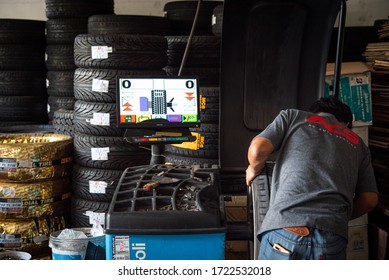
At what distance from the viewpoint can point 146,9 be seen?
641 centimetres

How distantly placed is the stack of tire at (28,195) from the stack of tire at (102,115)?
246mm

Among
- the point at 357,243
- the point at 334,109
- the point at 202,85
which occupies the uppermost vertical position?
the point at 202,85

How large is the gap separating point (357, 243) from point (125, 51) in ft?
7.02

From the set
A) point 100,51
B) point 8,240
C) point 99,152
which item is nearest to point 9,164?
point 8,240

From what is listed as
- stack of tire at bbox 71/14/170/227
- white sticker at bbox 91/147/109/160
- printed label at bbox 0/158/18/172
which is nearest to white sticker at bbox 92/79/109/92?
stack of tire at bbox 71/14/170/227

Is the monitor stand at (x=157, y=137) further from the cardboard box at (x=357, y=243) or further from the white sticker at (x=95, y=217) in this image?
the cardboard box at (x=357, y=243)

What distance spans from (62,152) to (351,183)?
2.16 meters

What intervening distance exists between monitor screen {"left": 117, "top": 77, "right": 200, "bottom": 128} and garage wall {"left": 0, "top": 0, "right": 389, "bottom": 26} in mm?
3198

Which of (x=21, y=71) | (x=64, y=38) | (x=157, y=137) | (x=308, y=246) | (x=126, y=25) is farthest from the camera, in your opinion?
(x=21, y=71)

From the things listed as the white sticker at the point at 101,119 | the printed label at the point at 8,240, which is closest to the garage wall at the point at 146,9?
the white sticker at the point at 101,119

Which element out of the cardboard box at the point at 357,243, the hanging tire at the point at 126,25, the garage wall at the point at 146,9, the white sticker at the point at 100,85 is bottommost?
the cardboard box at the point at 357,243

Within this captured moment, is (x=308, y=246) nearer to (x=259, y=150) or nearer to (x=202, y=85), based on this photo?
(x=259, y=150)

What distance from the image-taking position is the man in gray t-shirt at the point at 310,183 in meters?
2.47

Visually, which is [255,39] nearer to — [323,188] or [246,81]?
[246,81]
